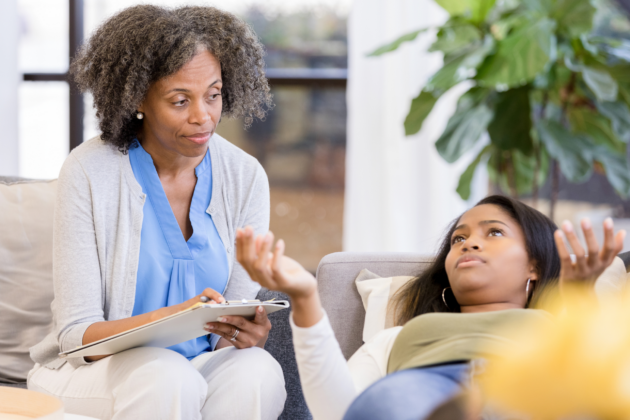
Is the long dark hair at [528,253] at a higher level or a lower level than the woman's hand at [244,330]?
higher

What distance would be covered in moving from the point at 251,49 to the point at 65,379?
0.89 m

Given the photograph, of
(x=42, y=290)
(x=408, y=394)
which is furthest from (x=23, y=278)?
(x=408, y=394)

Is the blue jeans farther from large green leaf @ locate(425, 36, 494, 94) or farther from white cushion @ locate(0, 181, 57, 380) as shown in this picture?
large green leaf @ locate(425, 36, 494, 94)

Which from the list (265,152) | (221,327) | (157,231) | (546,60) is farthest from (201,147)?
(265,152)

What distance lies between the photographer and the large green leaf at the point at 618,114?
2594 mm

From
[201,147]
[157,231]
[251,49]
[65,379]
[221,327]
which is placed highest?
[251,49]

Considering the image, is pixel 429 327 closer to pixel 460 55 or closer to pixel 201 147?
pixel 201 147

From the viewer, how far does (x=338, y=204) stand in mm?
3625

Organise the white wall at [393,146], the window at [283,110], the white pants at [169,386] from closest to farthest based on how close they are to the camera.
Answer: the white pants at [169,386]
the white wall at [393,146]
the window at [283,110]

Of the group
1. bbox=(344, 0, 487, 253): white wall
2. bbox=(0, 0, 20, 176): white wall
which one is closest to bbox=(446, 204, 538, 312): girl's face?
bbox=(344, 0, 487, 253): white wall

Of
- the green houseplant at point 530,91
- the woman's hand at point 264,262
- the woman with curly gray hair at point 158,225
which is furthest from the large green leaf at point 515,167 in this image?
the woman's hand at point 264,262

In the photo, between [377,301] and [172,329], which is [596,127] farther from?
[172,329]

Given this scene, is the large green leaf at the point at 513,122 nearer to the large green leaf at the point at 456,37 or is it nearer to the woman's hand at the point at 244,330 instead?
the large green leaf at the point at 456,37

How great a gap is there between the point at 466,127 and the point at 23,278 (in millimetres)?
1735
